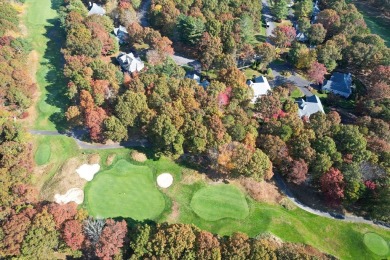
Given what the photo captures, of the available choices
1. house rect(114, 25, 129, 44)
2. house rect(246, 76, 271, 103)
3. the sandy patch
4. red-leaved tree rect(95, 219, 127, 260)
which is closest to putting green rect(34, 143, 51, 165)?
red-leaved tree rect(95, 219, 127, 260)

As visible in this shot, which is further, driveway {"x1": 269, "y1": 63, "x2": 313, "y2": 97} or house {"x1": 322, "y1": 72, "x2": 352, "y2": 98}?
driveway {"x1": 269, "y1": 63, "x2": 313, "y2": 97}

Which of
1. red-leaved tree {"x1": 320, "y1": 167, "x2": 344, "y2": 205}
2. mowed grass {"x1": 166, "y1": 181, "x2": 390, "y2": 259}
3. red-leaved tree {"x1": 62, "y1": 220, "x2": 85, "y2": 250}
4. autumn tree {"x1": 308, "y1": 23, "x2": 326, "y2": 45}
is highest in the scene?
autumn tree {"x1": 308, "y1": 23, "x2": 326, "y2": 45}

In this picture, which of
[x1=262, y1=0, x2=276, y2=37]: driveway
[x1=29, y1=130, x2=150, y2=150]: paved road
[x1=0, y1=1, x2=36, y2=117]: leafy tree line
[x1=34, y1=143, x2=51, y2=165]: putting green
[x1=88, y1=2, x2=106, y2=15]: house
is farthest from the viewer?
[x1=262, y1=0, x2=276, y2=37]: driveway

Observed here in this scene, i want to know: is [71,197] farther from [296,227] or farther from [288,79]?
[288,79]

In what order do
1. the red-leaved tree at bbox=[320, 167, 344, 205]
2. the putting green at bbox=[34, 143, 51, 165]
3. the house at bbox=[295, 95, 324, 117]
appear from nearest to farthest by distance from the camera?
the red-leaved tree at bbox=[320, 167, 344, 205]
the putting green at bbox=[34, 143, 51, 165]
the house at bbox=[295, 95, 324, 117]

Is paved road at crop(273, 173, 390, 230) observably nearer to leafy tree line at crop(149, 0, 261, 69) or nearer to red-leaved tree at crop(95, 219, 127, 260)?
red-leaved tree at crop(95, 219, 127, 260)

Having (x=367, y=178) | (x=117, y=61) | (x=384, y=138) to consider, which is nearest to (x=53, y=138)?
(x=117, y=61)

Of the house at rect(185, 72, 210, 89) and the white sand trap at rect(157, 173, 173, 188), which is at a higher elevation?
the house at rect(185, 72, 210, 89)
